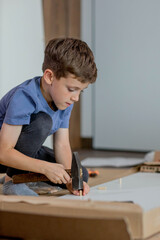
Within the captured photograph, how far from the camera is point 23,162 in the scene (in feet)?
4.26

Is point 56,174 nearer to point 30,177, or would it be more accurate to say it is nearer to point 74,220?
point 30,177

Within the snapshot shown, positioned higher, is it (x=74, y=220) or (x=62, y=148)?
(x=74, y=220)

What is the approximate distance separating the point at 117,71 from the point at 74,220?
2.74 m

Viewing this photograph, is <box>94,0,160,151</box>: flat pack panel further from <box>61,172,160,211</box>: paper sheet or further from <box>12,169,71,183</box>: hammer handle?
<box>12,169,71,183</box>: hammer handle

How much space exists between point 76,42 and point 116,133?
2340 mm

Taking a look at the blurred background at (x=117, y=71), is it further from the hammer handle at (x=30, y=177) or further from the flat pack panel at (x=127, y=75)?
the hammer handle at (x=30, y=177)

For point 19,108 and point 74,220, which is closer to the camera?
point 74,220

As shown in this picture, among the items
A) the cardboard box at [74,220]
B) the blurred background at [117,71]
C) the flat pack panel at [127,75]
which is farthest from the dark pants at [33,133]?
the flat pack panel at [127,75]

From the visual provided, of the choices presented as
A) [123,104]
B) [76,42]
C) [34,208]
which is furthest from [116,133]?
[34,208]

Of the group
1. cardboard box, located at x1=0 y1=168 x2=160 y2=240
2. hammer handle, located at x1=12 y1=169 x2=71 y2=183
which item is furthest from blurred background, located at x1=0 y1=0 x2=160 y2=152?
cardboard box, located at x1=0 y1=168 x2=160 y2=240

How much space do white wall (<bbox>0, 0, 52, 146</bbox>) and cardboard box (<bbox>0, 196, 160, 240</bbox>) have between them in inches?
56.8

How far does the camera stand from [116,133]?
3652mm

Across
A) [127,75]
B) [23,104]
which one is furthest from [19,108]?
[127,75]

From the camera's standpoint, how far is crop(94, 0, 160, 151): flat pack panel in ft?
11.4
